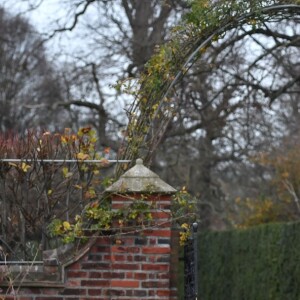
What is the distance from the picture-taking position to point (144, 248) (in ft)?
23.9

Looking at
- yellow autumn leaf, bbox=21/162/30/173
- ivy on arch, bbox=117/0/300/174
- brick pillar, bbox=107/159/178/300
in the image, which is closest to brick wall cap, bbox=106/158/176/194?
brick pillar, bbox=107/159/178/300

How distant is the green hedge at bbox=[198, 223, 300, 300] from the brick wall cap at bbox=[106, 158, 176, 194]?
6.20 meters

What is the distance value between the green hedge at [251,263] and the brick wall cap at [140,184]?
20.4 ft

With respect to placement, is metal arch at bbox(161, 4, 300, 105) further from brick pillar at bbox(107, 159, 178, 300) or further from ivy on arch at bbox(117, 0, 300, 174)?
brick pillar at bbox(107, 159, 178, 300)

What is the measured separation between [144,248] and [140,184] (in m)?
0.54

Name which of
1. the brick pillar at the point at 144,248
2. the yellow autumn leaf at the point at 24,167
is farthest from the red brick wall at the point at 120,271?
the yellow autumn leaf at the point at 24,167

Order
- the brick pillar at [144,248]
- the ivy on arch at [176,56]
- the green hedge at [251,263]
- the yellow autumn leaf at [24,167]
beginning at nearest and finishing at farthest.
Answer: the brick pillar at [144,248]
the yellow autumn leaf at [24,167]
the ivy on arch at [176,56]
the green hedge at [251,263]

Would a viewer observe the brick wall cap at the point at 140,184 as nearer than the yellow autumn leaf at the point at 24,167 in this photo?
Yes

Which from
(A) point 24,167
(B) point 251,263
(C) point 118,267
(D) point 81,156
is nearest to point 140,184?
(C) point 118,267

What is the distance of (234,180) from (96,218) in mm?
22139

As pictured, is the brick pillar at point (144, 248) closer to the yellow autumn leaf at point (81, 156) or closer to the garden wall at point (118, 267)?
the garden wall at point (118, 267)

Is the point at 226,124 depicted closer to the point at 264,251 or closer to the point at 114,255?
the point at 264,251

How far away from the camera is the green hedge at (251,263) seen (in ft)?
44.0

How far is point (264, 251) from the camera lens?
1477cm
